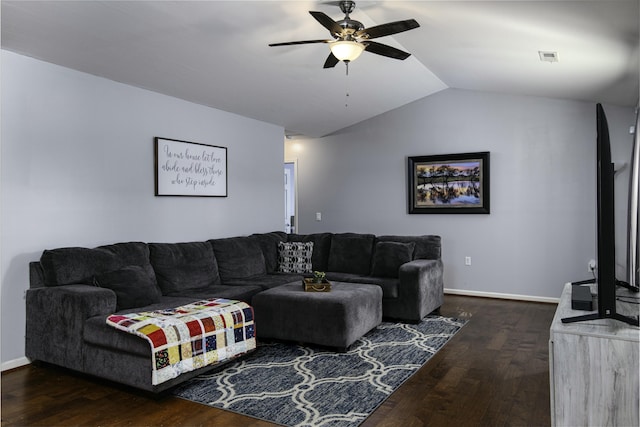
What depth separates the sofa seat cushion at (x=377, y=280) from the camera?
4.68m

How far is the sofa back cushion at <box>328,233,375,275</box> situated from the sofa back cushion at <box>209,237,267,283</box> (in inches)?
32.7

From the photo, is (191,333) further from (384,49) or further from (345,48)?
(384,49)

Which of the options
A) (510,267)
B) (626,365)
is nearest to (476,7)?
(626,365)

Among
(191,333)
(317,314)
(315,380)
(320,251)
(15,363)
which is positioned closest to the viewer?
(191,333)

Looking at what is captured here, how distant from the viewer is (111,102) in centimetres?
417

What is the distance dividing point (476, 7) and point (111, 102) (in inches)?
123

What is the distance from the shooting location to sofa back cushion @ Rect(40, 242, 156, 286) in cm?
343

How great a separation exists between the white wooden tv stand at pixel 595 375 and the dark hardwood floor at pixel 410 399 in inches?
29.0

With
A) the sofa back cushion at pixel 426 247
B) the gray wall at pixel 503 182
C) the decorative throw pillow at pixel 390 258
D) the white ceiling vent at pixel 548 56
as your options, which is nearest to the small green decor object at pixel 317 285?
the decorative throw pillow at pixel 390 258

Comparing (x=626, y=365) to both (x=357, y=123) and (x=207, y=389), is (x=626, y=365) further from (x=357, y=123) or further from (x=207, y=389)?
(x=357, y=123)

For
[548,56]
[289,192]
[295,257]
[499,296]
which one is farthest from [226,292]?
[289,192]

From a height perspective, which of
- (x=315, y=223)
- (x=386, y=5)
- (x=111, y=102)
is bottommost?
(x=315, y=223)

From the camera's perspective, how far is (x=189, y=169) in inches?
196

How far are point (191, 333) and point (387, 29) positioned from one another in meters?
2.32
